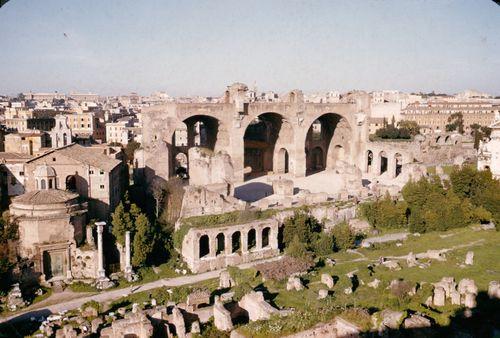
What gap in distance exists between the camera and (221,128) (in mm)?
32875

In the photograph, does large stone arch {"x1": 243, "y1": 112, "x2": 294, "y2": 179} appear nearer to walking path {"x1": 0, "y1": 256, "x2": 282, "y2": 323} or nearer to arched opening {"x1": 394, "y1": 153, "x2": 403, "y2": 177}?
arched opening {"x1": 394, "y1": 153, "x2": 403, "y2": 177}

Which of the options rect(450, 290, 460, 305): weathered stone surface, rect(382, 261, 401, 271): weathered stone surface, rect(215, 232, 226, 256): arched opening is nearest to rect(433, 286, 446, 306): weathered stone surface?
rect(450, 290, 460, 305): weathered stone surface

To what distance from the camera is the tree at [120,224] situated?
20047mm

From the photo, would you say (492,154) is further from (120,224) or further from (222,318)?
(222,318)

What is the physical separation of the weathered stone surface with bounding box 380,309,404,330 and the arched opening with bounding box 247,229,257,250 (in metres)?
10.3

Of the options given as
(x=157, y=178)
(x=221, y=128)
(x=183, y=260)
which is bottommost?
(x=183, y=260)

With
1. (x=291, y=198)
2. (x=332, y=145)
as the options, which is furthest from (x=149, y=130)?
(x=332, y=145)

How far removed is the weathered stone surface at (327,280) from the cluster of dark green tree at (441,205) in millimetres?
8969

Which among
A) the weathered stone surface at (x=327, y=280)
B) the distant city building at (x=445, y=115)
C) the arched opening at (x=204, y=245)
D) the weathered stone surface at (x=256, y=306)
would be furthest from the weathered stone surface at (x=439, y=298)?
the distant city building at (x=445, y=115)

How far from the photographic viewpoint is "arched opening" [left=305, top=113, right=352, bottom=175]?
1519 inches

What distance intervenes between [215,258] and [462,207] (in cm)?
1278

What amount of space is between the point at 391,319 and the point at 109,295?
402 inches

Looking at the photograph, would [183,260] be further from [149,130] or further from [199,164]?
[149,130]

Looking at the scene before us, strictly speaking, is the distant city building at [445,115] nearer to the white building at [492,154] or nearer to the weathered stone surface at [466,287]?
the white building at [492,154]
